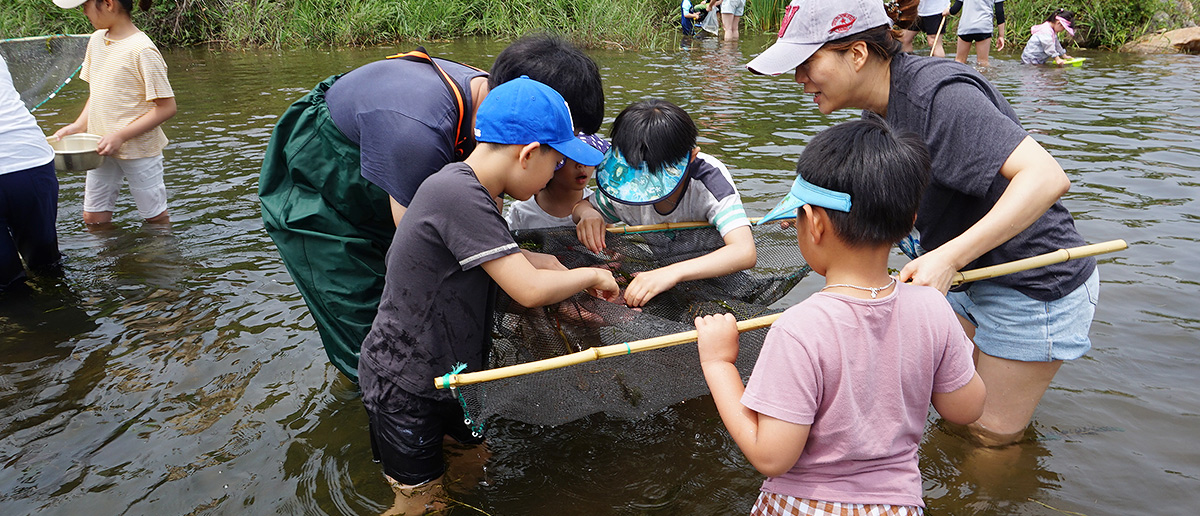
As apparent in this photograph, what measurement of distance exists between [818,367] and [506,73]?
152cm

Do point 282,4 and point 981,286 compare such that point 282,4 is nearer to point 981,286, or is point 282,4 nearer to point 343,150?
point 343,150

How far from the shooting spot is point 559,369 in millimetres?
2441

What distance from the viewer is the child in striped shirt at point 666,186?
3.00m

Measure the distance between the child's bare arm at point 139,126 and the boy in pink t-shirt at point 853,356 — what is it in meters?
4.67

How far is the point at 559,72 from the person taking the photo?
8.63 feet

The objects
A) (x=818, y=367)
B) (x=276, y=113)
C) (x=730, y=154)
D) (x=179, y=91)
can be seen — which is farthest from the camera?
(x=179, y=91)

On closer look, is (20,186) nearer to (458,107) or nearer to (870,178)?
(458,107)

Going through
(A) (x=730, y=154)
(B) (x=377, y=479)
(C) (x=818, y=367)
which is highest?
(C) (x=818, y=367)

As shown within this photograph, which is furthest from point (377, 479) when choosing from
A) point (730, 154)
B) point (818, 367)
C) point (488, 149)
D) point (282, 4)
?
point (282, 4)

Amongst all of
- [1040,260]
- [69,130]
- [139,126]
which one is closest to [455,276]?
[1040,260]

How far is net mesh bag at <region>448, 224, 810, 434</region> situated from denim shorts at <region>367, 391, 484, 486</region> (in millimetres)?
188

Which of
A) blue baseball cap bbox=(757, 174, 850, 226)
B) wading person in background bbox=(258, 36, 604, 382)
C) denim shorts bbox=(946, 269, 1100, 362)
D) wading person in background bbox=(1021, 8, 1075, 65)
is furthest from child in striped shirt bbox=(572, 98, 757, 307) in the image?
wading person in background bbox=(1021, 8, 1075, 65)

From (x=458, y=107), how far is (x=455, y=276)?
24.2 inches

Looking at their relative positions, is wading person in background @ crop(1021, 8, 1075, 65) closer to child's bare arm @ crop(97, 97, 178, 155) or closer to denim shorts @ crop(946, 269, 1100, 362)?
denim shorts @ crop(946, 269, 1100, 362)
